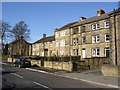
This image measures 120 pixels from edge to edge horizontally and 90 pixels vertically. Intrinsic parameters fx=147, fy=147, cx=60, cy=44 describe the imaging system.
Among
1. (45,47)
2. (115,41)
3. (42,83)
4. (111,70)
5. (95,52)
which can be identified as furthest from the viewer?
(45,47)

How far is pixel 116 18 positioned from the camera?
2392 centimetres

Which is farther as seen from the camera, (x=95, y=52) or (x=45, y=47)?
(x=45, y=47)

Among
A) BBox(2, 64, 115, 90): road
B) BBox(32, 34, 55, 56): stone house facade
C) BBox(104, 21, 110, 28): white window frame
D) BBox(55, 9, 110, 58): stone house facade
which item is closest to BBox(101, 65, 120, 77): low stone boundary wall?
BBox(2, 64, 115, 90): road

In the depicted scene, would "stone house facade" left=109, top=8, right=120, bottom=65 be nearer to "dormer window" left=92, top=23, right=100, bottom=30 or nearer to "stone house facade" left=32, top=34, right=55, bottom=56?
"dormer window" left=92, top=23, right=100, bottom=30

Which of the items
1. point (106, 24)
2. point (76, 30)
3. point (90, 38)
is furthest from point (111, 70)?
point (76, 30)

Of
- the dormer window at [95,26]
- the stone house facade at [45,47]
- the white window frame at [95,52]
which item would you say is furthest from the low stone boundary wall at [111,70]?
the stone house facade at [45,47]

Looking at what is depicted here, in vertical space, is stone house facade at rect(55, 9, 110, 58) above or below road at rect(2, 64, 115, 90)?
above

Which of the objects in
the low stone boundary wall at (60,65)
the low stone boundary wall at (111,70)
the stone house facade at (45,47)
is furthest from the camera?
the stone house facade at (45,47)

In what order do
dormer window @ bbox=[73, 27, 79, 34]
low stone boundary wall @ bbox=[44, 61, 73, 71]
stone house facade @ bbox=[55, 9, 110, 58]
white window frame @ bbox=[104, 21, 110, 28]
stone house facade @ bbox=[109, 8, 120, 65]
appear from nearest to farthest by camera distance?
low stone boundary wall @ bbox=[44, 61, 73, 71] → stone house facade @ bbox=[109, 8, 120, 65] → white window frame @ bbox=[104, 21, 110, 28] → stone house facade @ bbox=[55, 9, 110, 58] → dormer window @ bbox=[73, 27, 79, 34]

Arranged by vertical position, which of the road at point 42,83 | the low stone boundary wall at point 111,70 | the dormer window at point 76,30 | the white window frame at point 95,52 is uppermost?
the dormer window at point 76,30

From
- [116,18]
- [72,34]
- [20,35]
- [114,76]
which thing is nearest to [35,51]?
[20,35]

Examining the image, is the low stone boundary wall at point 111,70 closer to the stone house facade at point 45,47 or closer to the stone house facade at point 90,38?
Result: the stone house facade at point 90,38

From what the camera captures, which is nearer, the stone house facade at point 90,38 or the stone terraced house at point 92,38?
the stone terraced house at point 92,38

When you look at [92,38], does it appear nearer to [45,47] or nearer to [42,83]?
[45,47]
